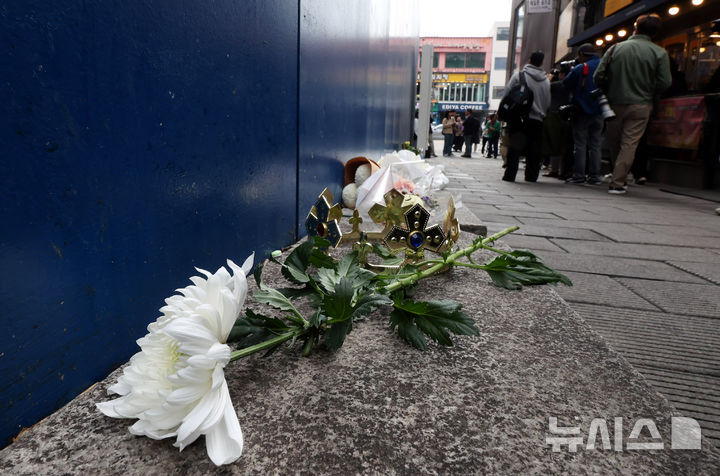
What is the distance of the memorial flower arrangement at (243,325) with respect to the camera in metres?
0.56

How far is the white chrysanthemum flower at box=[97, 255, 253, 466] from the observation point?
0.55 meters

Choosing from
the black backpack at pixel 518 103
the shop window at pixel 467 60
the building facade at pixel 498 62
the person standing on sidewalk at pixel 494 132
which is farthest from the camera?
the building facade at pixel 498 62

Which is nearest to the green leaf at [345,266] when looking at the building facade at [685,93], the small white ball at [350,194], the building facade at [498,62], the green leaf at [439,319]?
the green leaf at [439,319]

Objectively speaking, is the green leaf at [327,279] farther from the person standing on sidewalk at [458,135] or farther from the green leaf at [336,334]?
the person standing on sidewalk at [458,135]

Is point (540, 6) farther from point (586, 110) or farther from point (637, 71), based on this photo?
point (637, 71)

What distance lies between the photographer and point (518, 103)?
18.7ft

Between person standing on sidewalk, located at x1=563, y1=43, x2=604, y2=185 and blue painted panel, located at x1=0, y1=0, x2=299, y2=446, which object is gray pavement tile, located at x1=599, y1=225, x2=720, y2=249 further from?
person standing on sidewalk, located at x1=563, y1=43, x2=604, y2=185

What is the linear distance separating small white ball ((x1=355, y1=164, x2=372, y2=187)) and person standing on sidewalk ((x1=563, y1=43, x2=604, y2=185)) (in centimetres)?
413

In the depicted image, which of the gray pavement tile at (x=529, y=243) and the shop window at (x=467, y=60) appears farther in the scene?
the shop window at (x=467, y=60)

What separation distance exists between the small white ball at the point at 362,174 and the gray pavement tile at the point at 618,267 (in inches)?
44.2

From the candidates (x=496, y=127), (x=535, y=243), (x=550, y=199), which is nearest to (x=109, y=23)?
(x=535, y=243)

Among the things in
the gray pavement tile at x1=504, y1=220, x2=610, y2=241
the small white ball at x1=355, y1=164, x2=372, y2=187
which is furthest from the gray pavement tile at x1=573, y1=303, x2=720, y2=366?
the small white ball at x1=355, y1=164, x2=372, y2=187

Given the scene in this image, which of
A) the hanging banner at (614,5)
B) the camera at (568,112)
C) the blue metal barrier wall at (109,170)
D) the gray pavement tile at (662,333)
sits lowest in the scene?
the gray pavement tile at (662,333)

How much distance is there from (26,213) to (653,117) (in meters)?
8.00
